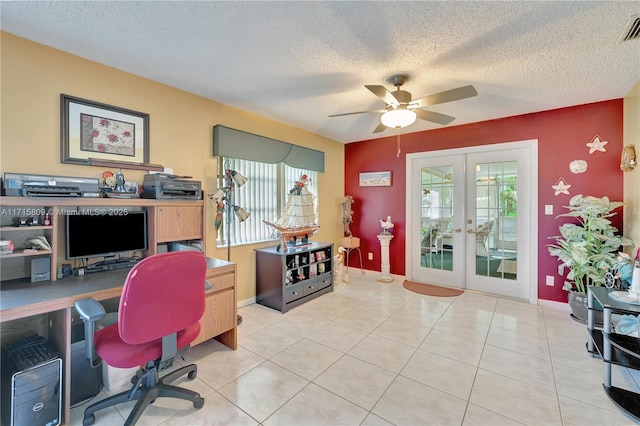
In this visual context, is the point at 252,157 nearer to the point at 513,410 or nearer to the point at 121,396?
the point at 121,396

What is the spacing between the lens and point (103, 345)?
60.2 inches

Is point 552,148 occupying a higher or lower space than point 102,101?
lower

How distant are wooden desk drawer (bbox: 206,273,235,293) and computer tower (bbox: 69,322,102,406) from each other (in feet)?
2.86

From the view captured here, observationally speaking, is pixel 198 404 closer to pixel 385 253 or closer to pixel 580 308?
pixel 385 253

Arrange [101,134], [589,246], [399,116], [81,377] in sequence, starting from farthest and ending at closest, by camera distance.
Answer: [589,246]
[399,116]
[101,134]
[81,377]

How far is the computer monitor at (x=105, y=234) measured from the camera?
2.04 metres

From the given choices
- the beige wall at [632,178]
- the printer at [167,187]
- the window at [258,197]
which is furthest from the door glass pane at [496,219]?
the printer at [167,187]

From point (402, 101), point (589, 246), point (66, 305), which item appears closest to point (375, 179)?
point (402, 101)

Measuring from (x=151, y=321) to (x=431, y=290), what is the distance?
3.68 m

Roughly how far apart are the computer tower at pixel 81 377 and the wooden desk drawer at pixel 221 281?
0.87 metres

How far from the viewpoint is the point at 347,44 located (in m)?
2.01

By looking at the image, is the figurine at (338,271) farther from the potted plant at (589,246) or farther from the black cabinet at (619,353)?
the black cabinet at (619,353)

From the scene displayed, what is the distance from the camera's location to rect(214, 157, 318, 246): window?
11.1 ft

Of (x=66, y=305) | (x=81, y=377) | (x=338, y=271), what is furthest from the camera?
(x=338, y=271)
